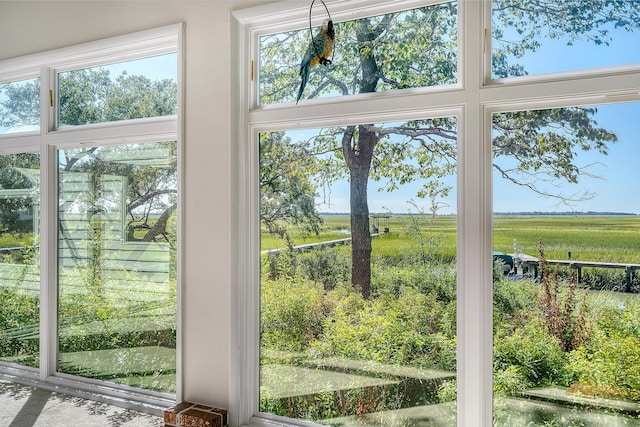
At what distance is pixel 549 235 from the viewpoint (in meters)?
1.70

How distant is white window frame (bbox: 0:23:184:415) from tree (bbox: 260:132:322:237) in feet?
1.41

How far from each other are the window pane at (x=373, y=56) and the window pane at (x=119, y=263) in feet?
2.32

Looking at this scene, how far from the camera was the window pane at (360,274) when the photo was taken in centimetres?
183

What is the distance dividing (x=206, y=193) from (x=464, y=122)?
120 centimetres

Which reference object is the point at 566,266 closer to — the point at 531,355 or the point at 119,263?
the point at 531,355

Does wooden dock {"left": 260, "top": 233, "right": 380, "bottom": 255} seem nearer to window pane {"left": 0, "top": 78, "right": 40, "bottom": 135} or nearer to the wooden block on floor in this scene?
the wooden block on floor

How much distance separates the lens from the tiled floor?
2.19 metres

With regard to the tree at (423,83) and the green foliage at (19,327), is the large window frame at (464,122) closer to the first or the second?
the tree at (423,83)

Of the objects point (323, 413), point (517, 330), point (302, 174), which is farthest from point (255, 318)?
point (517, 330)

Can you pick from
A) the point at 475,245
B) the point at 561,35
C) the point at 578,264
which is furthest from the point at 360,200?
the point at 561,35

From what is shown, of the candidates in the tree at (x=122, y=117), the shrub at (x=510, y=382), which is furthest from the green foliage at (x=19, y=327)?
the shrub at (x=510, y=382)

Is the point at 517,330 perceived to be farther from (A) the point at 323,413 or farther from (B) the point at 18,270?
(B) the point at 18,270

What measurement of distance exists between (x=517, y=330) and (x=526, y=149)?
2.24 ft

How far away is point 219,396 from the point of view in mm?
2127
